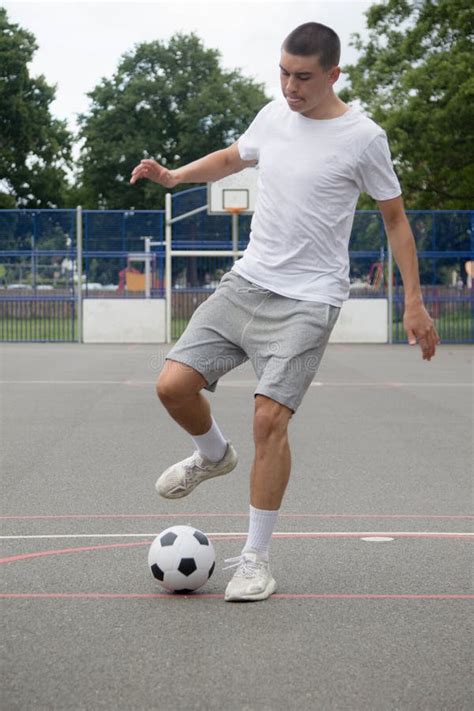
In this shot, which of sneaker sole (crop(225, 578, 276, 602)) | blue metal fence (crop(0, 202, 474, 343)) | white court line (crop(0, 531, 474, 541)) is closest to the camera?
sneaker sole (crop(225, 578, 276, 602))

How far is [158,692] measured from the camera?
3.69 metres

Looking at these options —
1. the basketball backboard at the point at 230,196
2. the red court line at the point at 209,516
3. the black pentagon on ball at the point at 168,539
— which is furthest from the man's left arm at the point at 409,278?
the basketball backboard at the point at 230,196

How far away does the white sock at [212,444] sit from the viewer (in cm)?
557

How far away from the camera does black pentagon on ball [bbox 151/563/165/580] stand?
16.5 ft

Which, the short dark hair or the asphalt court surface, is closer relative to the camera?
the asphalt court surface

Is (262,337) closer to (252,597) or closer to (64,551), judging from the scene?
(252,597)

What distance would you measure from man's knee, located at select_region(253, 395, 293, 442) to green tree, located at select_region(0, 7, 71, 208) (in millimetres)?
56250

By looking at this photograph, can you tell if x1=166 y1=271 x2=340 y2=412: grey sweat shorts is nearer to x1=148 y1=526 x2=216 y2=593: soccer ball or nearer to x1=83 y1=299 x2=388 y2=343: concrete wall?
x1=148 y1=526 x2=216 y2=593: soccer ball

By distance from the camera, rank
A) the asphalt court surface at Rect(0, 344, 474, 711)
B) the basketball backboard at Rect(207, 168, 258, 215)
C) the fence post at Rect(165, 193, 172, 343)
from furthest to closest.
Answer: the basketball backboard at Rect(207, 168, 258, 215) → the fence post at Rect(165, 193, 172, 343) → the asphalt court surface at Rect(0, 344, 474, 711)

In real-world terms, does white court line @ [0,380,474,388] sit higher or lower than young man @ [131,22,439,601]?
lower

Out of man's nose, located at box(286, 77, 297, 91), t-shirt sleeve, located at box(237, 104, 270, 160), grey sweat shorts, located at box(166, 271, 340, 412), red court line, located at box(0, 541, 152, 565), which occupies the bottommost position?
red court line, located at box(0, 541, 152, 565)

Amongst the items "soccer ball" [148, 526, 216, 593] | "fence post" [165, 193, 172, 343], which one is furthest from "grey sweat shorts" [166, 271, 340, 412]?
"fence post" [165, 193, 172, 343]

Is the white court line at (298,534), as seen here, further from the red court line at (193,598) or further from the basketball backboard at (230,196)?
the basketball backboard at (230,196)

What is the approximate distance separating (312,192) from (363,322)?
78.8 feet
